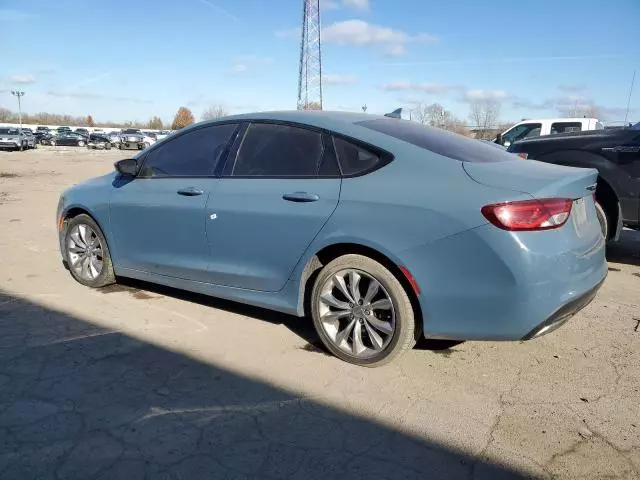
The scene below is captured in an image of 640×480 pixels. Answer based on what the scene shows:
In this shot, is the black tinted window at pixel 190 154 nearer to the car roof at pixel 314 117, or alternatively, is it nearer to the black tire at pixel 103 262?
the car roof at pixel 314 117

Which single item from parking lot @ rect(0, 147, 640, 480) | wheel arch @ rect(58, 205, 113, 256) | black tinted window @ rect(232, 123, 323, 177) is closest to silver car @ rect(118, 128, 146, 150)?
wheel arch @ rect(58, 205, 113, 256)

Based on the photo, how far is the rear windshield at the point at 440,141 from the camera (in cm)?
339

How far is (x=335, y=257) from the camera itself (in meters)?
3.48

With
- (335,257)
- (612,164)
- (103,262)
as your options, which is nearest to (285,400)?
(335,257)

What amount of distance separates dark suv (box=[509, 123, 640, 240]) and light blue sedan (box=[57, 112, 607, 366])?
282 cm

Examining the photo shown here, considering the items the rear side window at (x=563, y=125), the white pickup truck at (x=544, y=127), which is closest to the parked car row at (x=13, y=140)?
the white pickup truck at (x=544, y=127)

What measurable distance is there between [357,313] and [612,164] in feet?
13.6

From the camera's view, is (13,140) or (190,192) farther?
(13,140)

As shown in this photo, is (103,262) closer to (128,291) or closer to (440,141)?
(128,291)

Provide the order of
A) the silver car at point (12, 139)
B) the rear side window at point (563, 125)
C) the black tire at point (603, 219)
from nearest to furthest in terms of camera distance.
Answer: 1. the black tire at point (603, 219)
2. the rear side window at point (563, 125)
3. the silver car at point (12, 139)

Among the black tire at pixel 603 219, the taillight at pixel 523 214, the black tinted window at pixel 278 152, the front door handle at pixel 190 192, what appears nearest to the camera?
the taillight at pixel 523 214

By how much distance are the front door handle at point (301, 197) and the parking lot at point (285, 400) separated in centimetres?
104

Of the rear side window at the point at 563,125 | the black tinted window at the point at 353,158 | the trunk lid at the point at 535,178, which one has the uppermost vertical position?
the rear side window at the point at 563,125

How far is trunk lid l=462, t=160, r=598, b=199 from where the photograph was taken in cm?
292
